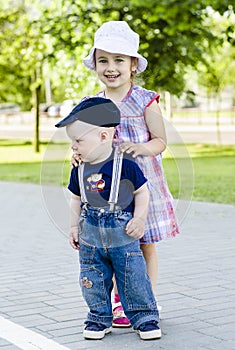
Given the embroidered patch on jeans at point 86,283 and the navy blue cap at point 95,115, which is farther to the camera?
the embroidered patch on jeans at point 86,283

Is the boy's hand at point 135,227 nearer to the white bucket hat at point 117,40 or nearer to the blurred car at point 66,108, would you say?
the blurred car at point 66,108

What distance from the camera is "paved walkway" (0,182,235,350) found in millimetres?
4324

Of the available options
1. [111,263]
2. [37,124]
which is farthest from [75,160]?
[37,124]

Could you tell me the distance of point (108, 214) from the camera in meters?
4.26

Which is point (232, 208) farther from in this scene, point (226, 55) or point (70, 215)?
point (226, 55)

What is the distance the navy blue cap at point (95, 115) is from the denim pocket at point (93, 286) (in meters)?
0.77

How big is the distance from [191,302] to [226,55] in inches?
961

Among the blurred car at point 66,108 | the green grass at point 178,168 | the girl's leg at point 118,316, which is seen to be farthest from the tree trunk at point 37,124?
the girl's leg at point 118,316

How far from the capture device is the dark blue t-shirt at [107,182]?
13.9 feet

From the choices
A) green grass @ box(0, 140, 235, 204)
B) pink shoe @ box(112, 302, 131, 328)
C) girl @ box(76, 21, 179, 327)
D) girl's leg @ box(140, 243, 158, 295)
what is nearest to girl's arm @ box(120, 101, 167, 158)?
girl @ box(76, 21, 179, 327)

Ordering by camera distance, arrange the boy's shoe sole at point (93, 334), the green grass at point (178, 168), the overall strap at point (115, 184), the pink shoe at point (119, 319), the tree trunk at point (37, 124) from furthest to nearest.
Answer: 1. the tree trunk at point (37, 124)
2. the green grass at point (178, 168)
3. the pink shoe at point (119, 319)
4. the boy's shoe sole at point (93, 334)
5. the overall strap at point (115, 184)

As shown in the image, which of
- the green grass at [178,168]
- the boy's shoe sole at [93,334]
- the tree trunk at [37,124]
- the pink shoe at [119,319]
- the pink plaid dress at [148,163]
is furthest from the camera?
the tree trunk at [37,124]

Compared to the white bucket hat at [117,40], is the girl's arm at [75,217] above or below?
below

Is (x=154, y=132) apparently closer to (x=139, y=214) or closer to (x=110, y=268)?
(x=139, y=214)
